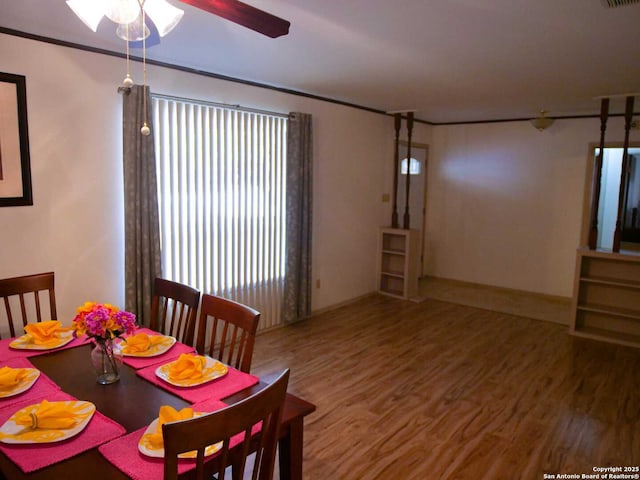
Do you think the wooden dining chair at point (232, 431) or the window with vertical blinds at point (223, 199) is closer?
the wooden dining chair at point (232, 431)

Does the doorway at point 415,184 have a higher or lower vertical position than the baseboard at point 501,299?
higher

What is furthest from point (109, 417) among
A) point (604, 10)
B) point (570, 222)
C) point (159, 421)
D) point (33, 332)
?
point (570, 222)

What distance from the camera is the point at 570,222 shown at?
5617mm

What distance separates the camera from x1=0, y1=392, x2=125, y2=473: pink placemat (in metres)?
1.22

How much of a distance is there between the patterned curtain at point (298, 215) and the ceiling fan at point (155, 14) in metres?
2.55

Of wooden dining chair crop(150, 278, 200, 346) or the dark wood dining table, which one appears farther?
wooden dining chair crop(150, 278, 200, 346)

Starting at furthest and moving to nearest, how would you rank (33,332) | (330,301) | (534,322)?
1. (330,301)
2. (534,322)
3. (33,332)

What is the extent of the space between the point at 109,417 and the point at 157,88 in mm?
2579

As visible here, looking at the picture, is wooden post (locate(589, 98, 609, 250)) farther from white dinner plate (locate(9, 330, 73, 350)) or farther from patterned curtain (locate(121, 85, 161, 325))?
white dinner plate (locate(9, 330, 73, 350))

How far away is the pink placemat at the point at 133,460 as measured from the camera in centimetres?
118

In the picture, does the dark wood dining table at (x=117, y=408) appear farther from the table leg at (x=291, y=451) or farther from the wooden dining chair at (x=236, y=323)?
the wooden dining chair at (x=236, y=323)

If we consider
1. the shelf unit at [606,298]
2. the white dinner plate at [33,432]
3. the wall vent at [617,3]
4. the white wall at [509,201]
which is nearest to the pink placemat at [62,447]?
the white dinner plate at [33,432]

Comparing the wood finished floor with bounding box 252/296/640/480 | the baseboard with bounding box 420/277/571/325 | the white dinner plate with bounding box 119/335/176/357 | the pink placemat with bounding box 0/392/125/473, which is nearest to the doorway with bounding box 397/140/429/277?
the baseboard with bounding box 420/277/571/325

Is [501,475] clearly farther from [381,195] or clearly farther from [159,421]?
[381,195]
